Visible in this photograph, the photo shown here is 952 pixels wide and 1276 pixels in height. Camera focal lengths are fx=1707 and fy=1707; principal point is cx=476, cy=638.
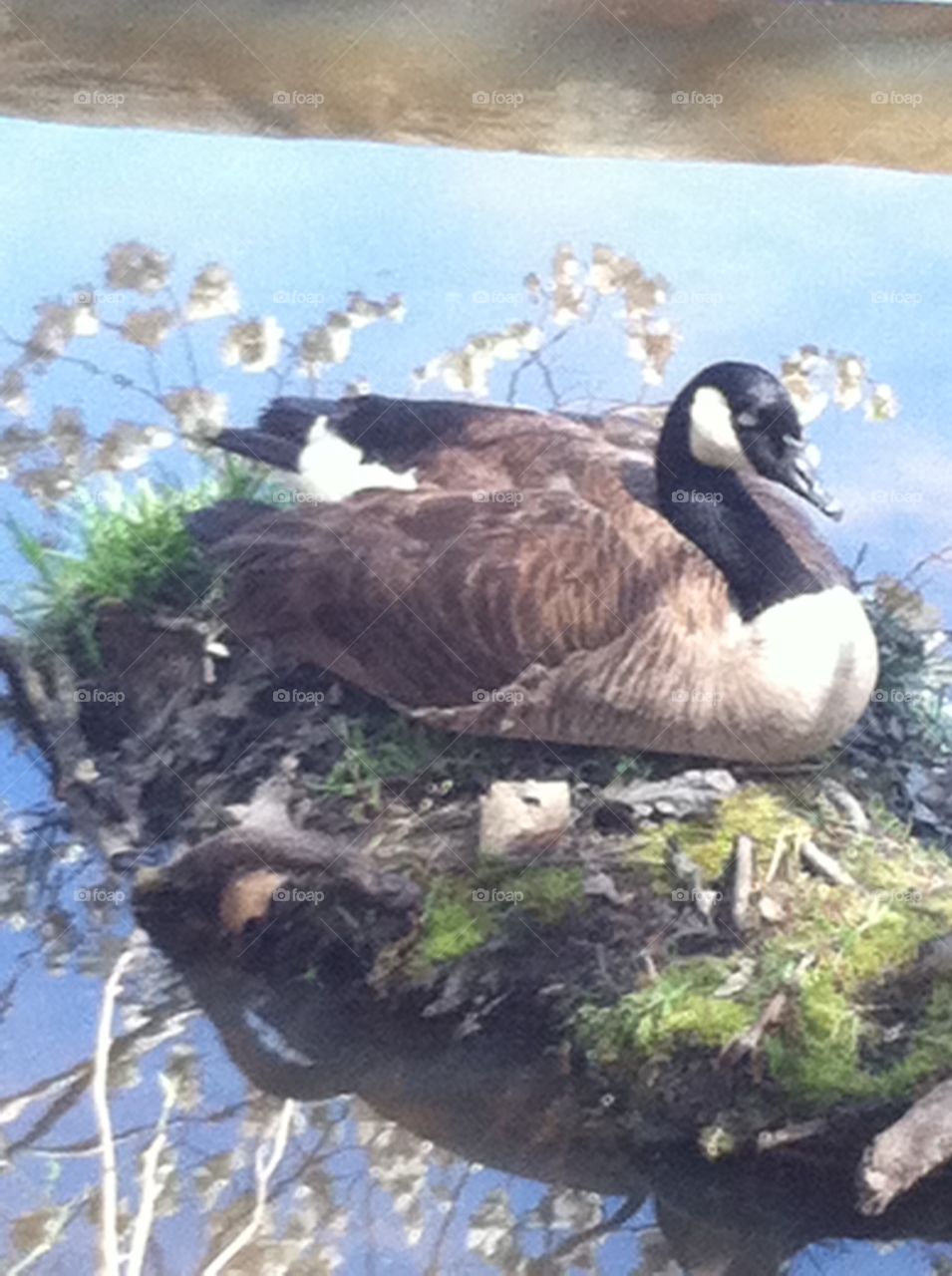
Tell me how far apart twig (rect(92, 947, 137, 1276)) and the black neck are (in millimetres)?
842

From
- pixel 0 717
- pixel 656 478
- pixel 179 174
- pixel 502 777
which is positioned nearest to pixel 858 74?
pixel 656 478

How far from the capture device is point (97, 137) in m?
2.32

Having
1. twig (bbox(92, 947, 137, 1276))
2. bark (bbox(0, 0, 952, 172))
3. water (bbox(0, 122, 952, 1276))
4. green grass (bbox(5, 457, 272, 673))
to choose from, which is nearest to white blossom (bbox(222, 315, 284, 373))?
water (bbox(0, 122, 952, 1276))

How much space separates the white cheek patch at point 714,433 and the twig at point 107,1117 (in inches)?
36.4

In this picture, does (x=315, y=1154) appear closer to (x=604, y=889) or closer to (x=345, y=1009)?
(x=345, y=1009)

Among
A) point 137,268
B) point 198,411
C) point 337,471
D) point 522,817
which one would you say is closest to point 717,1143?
point 522,817

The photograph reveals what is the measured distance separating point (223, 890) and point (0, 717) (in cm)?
36

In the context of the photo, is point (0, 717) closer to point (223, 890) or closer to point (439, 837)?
→ point (223, 890)

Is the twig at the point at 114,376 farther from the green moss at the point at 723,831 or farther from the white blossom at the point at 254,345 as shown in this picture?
the green moss at the point at 723,831

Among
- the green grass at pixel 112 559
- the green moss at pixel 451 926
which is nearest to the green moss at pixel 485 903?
the green moss at pixel 451 926

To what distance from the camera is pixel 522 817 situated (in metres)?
2.03

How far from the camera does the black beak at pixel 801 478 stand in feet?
7.06

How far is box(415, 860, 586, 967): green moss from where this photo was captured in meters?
1.98

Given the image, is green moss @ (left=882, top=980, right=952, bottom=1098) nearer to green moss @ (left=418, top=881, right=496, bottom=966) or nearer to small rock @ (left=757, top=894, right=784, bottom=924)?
small rock @ (left=757, top=894, right=784, bottom=924)
